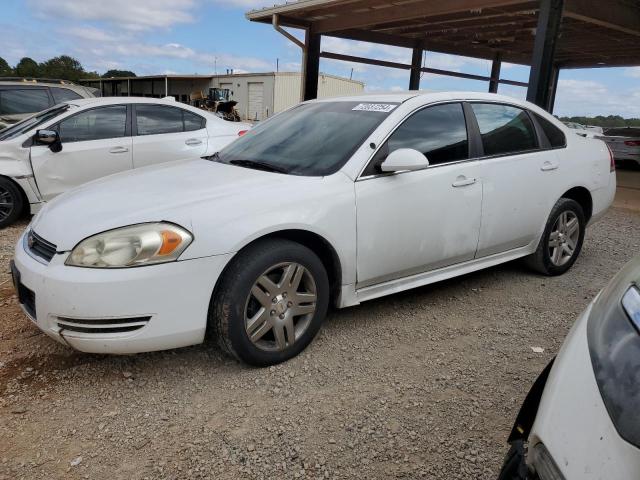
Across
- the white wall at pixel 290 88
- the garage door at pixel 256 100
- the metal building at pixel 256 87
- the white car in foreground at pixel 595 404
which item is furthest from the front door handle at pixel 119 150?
the garage door at pixel 256 100

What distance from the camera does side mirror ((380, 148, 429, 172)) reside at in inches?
121

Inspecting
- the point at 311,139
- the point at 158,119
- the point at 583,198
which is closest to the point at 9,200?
the point at 158,119

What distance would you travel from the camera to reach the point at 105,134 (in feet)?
20.8

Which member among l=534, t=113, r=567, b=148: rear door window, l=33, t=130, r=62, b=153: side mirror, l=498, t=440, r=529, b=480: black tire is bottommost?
l=498, t=440, r=529, b=480: black tire

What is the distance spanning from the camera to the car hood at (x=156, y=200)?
102 inches

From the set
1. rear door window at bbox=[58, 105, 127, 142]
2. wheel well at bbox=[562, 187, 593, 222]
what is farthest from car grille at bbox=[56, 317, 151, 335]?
rear door window at bbox=[58, 105, 127, 142]

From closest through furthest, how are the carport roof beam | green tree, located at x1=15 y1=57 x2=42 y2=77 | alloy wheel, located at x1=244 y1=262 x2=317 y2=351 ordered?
1. alloy wheel, located at x1=244 y1=262 x2=317 y2=351
2. the carport roof beam
3. green tree, located at x1=15 y1=57 x2=42 y2=77

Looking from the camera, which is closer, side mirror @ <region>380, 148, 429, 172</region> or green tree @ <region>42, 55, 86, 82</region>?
side mirror @ <region>380, 148, 429, 172</region>

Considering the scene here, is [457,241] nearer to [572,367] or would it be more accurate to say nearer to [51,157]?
[572,367]

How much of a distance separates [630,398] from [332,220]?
6.62 feet

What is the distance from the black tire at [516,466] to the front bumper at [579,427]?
3 cm

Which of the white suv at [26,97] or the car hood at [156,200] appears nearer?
the car hood at [156,200]

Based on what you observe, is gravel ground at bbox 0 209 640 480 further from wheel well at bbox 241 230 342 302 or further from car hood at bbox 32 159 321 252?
car hood at bbox 32 159 321 252

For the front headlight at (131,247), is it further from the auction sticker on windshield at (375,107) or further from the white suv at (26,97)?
the white suv at (26,97)
